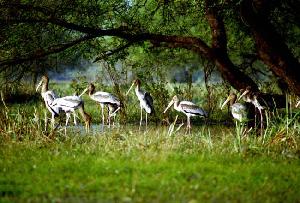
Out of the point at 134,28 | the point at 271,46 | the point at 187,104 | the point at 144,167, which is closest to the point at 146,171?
the point at 144,167

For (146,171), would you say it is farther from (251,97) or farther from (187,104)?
(187,104)

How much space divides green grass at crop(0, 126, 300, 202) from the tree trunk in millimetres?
3649

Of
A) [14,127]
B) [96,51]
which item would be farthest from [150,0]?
[14,127]

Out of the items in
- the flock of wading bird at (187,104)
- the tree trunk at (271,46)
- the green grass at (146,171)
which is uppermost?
the tree trunk at (271,46)

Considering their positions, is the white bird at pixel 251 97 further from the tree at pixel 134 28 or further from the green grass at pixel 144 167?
the green grass at pixel 144 167

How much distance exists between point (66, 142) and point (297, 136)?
533 cm

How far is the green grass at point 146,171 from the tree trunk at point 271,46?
3.65 metres

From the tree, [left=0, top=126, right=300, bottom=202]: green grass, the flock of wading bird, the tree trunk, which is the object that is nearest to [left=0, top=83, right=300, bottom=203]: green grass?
[left=0, top=126, right=300, bottom=202]: green grass

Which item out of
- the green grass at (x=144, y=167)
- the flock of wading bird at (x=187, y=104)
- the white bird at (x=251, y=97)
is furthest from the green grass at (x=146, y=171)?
the white bird at (x=251, y=97)

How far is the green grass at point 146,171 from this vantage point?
10016 mm

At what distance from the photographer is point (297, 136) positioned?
48.9 ft

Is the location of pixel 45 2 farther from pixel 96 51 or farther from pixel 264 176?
pixel 264 176

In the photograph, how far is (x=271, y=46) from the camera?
61.0 feet

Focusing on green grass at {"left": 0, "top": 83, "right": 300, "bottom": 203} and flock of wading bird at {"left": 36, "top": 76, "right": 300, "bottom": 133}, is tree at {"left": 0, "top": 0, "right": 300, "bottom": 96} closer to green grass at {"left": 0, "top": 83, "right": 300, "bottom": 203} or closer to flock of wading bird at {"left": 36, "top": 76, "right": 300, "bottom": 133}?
flock of wading bird at {"left": 36, "top": 76, "right": 300, "bottom": 133}
